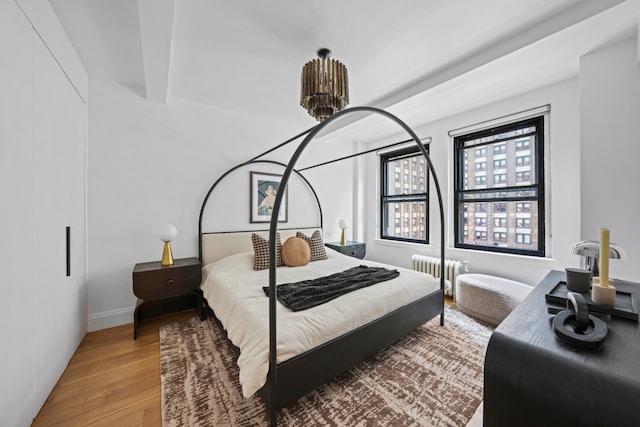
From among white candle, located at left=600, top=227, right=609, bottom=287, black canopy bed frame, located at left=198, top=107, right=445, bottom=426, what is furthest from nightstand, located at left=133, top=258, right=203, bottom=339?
white candle, located at left=600, top=227, right=609, bottom=287

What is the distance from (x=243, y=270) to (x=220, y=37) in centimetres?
215

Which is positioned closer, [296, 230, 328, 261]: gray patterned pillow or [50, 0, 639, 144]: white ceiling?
[50, 0, 639, 144]: white ceiling

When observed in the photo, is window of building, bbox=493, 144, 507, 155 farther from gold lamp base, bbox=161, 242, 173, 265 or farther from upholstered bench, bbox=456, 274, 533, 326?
gold lamp base, bbox=161, 242, 173, 265

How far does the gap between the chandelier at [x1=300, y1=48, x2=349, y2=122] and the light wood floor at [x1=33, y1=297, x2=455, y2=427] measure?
93.5 inches

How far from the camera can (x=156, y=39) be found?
5.89ft

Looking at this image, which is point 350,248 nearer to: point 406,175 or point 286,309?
point 406,175

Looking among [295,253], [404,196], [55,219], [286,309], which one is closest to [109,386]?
[55,219]

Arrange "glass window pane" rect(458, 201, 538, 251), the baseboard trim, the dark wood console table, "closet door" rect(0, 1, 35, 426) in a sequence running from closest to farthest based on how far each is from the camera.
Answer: the dark wood console table < "closet door" rect(0, 1, 35, 426) < the baseboard trim < "glass window pane" rect(458, 201, 538, 251)

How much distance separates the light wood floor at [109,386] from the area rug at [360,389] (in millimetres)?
97

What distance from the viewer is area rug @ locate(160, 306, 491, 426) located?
1429mm

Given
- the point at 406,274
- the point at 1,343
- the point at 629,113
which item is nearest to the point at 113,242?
the point at 1,343

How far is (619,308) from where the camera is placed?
0.94 meters

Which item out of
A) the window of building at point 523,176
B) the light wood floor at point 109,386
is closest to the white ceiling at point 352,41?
the window of building at point 523,176

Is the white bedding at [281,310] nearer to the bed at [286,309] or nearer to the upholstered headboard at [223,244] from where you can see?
the bed at [286,309]
